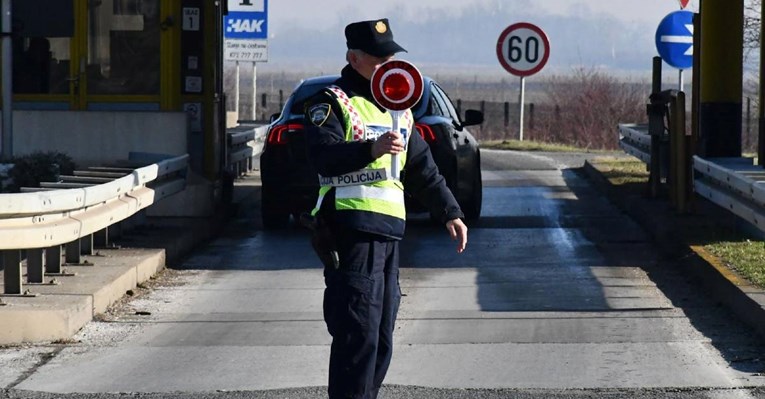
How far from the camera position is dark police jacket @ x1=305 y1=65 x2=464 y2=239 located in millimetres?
7035

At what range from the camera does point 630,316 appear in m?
10.8

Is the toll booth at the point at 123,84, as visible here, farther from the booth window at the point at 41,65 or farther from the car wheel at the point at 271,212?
the car wheel at the point at 271,212

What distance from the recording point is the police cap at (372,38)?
23.3 ft

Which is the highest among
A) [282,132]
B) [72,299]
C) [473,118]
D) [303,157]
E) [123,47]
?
[123,47]

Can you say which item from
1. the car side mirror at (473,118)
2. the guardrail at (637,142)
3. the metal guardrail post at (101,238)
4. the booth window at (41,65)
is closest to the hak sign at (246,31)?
the guardrail at (637,142)

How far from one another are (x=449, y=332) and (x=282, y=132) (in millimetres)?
5169

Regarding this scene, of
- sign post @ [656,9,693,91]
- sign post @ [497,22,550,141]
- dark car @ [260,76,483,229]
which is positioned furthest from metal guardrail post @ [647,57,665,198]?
sign post @ [497,22,550,141]

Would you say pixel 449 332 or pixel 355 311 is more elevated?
pixel 355 311

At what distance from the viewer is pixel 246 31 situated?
27219 mm

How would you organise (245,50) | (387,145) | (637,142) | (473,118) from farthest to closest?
1. (245,50)
2. (637,142)
3. (473,118)
4. (387,145)

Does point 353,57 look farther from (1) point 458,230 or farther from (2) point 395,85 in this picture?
(1) point 458,230

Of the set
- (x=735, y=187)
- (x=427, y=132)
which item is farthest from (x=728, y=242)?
(x=427, y=132)

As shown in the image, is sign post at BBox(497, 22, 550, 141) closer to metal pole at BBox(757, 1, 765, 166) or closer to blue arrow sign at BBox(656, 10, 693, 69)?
blue arrow sign at BBox(656, 10, 693, 69)

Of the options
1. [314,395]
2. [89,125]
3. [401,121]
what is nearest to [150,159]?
[89,125]
